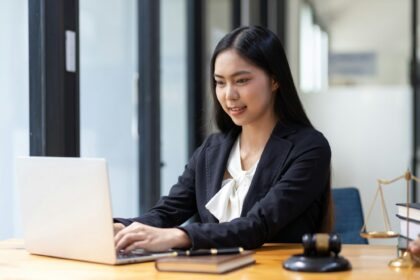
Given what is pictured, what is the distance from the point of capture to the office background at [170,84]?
276 cm

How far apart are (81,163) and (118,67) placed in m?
1.80

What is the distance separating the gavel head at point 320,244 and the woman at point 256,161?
34 cm

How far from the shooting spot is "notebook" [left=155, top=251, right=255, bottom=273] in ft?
5.88

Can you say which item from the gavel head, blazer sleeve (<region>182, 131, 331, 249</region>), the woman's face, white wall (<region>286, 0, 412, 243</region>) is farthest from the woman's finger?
white wall (<region>286, 0, 412, 243</region>)

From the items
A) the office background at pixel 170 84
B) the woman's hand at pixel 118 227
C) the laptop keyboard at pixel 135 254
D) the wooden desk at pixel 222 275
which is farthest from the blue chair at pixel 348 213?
the laptop keyboard at pixel 135 254

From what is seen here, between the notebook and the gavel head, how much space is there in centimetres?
16

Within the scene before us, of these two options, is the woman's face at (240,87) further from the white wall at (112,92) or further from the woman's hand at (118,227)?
the white wall at (112,92)

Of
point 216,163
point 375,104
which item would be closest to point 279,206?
point 216,163

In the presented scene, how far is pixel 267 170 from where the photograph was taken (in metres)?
2.40

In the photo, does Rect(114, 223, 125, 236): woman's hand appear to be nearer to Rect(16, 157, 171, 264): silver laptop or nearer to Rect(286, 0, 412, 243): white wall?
Rect(16, 157, 171, 264): silver laptop

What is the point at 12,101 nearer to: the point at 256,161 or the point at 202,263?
the point at 256,161

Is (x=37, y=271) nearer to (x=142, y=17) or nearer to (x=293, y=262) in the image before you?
(x=293, y=262)

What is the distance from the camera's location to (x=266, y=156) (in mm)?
2418

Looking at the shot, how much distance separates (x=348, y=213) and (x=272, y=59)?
110 cm
